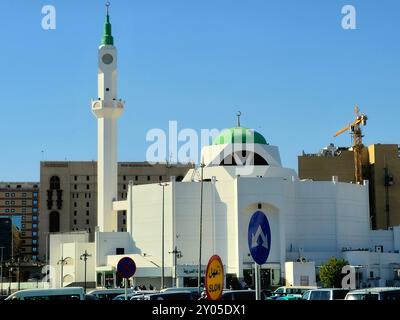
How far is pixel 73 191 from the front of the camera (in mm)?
140000

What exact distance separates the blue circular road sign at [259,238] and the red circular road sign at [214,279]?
28.8 inches

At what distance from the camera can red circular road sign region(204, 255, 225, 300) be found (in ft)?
34.9

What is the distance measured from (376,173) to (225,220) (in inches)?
1728

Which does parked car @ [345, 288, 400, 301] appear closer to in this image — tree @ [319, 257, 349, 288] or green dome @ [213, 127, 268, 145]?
tree @ [319, 257, 349, 288]

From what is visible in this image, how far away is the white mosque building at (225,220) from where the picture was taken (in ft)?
263

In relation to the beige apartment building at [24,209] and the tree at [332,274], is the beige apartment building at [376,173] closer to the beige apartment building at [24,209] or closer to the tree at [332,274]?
the tree at [332,274]

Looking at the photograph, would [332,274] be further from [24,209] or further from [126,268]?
[24,209]

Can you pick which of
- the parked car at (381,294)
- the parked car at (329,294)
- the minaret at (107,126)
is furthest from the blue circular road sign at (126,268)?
the minaret at (107,126)

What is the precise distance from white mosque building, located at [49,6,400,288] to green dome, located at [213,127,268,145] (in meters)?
0.11

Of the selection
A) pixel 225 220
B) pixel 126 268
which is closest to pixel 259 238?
pixel 126 268

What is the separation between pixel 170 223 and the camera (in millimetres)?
81688
